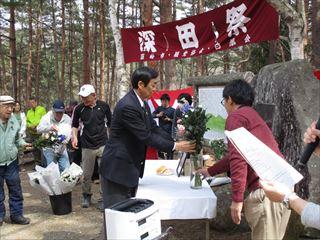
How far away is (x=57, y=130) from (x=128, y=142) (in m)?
3.85

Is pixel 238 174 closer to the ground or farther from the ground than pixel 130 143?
closer to the ground

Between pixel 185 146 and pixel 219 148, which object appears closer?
pixel 185 146

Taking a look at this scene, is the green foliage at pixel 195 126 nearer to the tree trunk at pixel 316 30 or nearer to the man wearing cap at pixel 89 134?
the man wearing cap at pixel 89 134

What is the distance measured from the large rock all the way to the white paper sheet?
220 cm

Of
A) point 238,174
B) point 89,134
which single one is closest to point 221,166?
point 238,174

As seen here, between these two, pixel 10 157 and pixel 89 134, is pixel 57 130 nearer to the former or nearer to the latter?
pixel 89 134

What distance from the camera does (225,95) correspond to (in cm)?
311

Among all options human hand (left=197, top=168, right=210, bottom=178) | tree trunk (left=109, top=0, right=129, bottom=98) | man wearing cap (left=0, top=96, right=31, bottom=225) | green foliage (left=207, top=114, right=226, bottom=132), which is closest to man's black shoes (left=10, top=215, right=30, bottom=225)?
man wearing cap (left=0, top=96, right=31, bottom=225)

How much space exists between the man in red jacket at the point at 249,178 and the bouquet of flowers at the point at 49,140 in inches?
176

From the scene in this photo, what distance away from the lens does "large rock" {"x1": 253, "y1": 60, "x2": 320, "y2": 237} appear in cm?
404

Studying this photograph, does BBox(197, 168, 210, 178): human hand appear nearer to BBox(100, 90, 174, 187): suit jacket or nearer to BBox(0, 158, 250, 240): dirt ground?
BBox(100, 90, 174, 187): suit jacket

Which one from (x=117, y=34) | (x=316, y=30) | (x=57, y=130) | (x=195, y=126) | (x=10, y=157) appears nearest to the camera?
(x=195, y=126)

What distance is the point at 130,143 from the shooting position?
349 centimetres

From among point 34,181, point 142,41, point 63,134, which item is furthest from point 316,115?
point 142,41
